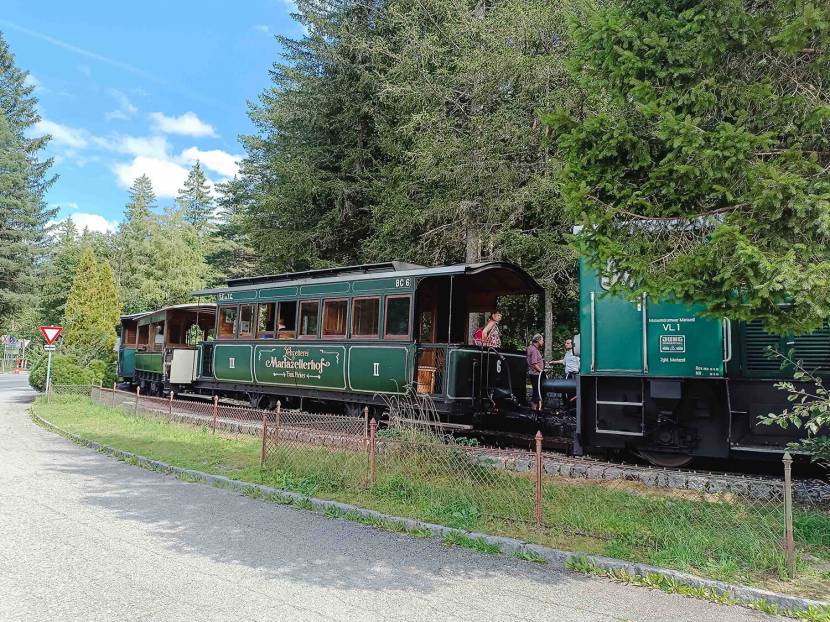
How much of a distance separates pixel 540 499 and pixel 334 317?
740 centimetres

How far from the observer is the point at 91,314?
78.4ft

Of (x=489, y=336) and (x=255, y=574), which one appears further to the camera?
(x=489, y=336)

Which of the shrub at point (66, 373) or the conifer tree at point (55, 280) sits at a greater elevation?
the conifer tree at point (55, 280)

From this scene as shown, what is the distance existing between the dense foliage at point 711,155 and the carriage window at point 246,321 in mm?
10606

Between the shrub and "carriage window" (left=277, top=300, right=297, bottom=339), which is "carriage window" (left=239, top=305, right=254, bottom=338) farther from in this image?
the shrub

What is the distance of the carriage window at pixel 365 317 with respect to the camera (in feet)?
37.5

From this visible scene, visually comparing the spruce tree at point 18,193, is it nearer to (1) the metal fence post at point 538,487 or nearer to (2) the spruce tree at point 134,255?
(2) the spruce tree at point 134,255

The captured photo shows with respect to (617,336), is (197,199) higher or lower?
higher

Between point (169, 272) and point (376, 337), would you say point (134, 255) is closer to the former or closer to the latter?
point (169, 272)

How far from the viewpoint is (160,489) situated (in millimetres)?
7863

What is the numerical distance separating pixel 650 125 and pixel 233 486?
6.61 m

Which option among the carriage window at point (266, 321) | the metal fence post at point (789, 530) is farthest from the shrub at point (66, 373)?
the metal fence post at point (789, 530)

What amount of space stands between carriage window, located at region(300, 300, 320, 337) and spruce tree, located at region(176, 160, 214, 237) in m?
64.0

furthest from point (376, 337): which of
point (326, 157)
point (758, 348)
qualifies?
point (326, 157)
